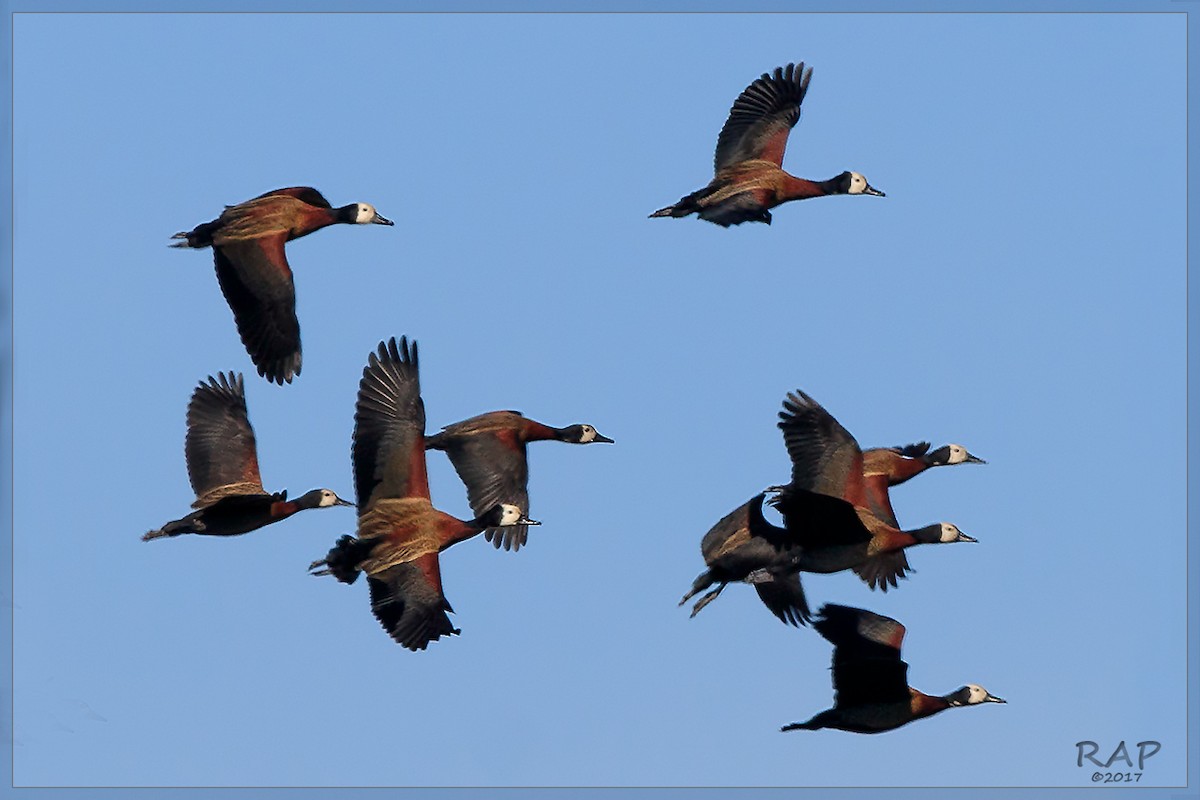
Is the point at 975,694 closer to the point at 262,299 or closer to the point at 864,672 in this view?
the point at 864,672

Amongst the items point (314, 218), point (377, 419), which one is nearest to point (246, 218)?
point (314, 218)

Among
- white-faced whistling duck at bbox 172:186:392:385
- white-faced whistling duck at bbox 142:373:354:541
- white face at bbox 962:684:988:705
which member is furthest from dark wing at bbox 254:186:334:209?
white face at bbox 962:684:988:705

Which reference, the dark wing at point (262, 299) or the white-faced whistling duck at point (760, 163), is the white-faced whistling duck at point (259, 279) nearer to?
the dark wing at point (262, 299)

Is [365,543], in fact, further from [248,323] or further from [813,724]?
[813,724]

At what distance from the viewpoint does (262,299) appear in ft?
93.0

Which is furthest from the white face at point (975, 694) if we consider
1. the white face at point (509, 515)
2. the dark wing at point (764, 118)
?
the dark wing at point (764, 118)

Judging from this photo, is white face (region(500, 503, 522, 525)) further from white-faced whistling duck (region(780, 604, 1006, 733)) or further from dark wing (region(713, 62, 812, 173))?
dark wing (region(713, 62, 812, 173))

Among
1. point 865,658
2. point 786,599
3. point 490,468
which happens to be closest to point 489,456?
point 490,468

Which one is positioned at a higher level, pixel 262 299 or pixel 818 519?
pixel 262 299

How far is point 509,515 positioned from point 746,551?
2.73 m

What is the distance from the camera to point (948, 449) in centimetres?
3266

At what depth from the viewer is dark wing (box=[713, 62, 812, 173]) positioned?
1293 inches

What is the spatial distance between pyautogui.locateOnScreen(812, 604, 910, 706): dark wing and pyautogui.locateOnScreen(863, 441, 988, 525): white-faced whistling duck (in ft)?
5.21

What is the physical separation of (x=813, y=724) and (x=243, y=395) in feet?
29.2
